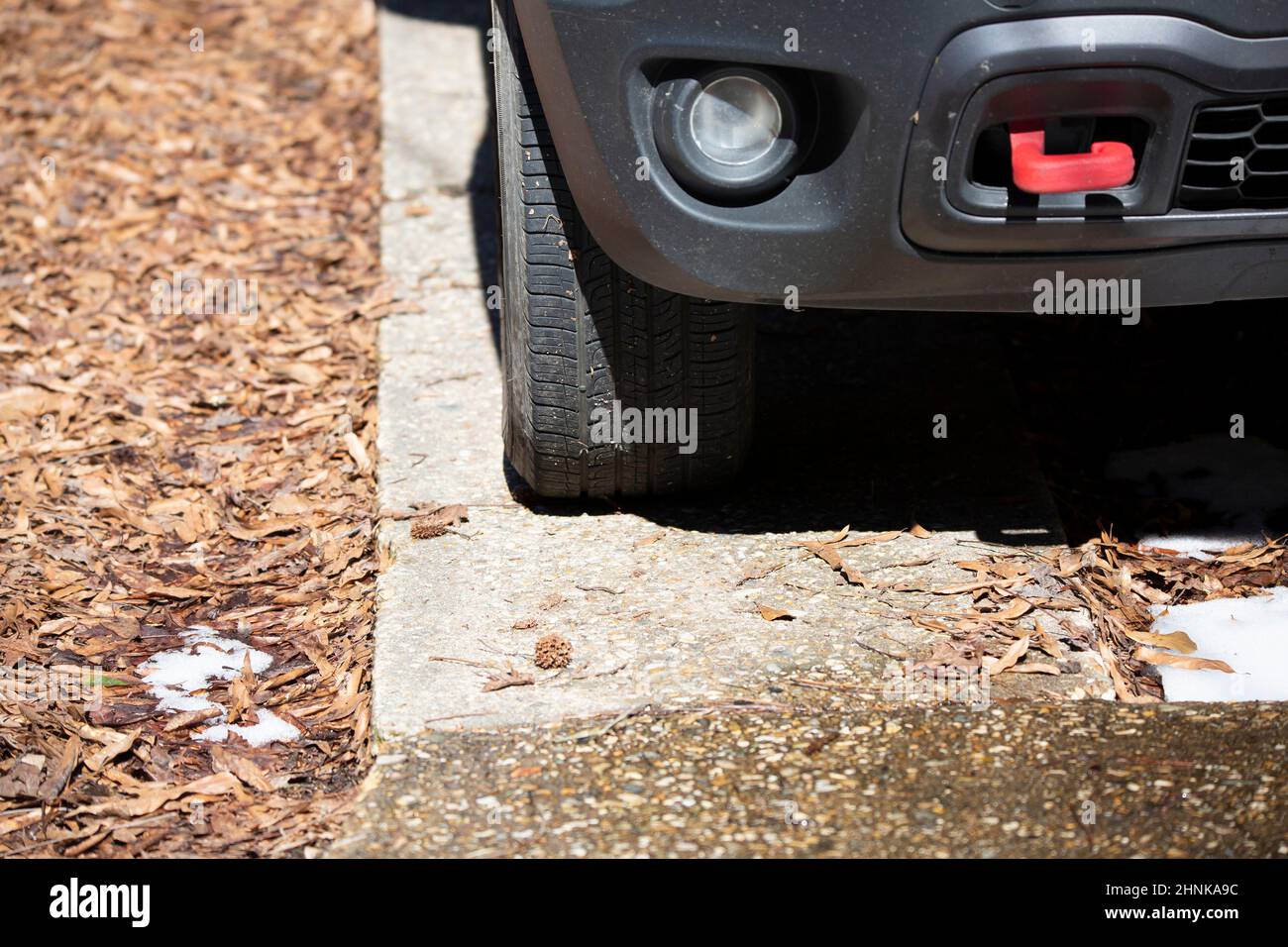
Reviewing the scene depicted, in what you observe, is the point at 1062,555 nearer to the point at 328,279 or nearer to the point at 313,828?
the point at 313,828

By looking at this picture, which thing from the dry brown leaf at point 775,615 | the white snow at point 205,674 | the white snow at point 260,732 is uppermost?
the dry brown leaf at point 775,615

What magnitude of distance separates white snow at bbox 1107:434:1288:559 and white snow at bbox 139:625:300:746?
1.85 m

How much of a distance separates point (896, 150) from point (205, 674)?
5.30 ft

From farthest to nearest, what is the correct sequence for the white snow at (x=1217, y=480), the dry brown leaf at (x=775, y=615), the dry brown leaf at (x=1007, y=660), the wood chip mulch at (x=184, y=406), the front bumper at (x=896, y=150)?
1. the white snow at (x=1217, y=480)
2. the dry brown leaf at (x=775, y=615)
3. the dry brown leaf at (x=1007, y=660)
4. the wood chip mulch at (x=184, y=406)
5. the front bumper at (x=896, y=150)

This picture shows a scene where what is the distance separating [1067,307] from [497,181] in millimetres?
1173

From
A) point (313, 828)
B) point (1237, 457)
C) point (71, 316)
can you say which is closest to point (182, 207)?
point (71, 316)

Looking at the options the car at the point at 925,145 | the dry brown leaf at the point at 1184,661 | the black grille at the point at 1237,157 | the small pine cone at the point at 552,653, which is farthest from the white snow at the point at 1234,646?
the small pine cone at the point at 552,653

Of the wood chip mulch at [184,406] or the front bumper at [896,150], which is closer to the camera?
the front bumper at [896,150]

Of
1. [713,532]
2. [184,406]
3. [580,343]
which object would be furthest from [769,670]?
[184,406]

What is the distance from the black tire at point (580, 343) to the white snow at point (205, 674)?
2.33ft

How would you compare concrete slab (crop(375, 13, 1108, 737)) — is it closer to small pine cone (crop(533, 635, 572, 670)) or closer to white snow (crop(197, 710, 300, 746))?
small pine cone (crop(533, 635, 572, 670))

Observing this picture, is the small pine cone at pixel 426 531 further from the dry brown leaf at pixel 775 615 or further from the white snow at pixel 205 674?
the dry brown leaf at pixel 775 615

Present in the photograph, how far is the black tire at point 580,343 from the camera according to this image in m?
2.73

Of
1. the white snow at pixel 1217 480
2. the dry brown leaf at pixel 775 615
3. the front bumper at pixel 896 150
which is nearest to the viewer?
the front bumper at pixel 896 150
